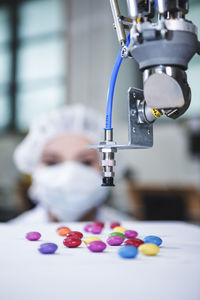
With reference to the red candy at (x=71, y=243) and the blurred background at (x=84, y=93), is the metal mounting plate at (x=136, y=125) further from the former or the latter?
the blurred background at (x=84, y=93)

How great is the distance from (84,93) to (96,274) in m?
3.10

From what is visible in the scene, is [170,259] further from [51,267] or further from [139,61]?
[139,61]

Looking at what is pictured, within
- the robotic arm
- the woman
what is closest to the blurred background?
the woman

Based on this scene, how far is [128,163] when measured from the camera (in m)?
3.07

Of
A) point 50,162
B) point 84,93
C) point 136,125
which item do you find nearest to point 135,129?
point 136,125

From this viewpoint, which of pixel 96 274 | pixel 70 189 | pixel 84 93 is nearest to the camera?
pixel 96 274

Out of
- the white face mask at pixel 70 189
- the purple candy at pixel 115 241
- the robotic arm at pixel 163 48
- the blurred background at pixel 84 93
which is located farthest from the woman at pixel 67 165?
the blurred background at pixel 84 93

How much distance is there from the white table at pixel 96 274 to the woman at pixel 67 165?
66 cm

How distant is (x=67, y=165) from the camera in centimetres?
125

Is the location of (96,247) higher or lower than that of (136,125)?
lower

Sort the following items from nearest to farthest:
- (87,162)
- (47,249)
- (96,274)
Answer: (96,274) < (47,249) < (87,162)

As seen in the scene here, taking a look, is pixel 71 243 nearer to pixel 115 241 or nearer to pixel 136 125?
pixel 115 241

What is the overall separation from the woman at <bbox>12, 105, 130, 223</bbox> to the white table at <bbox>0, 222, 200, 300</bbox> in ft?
2.17

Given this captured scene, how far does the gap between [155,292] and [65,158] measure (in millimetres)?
976
